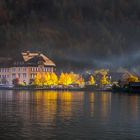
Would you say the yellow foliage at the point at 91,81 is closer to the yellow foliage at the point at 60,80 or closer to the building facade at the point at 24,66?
the yellow foliage at the point at 60,80

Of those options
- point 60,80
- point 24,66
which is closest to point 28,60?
point 24,66

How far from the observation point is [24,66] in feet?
320

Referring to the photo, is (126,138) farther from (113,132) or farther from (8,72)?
(8,72)

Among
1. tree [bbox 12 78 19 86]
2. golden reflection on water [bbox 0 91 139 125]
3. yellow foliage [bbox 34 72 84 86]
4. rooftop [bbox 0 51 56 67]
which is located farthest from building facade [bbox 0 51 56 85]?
golden reflection on water [bbox 0 91 139 125]

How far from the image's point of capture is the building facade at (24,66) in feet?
312

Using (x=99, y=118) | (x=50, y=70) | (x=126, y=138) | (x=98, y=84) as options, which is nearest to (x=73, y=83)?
(x=98, y=84)

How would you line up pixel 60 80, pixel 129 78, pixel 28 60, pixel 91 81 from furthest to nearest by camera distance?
pixel 28 60 → pixel 60 80 → pixel 91 81 → pixel 129 78

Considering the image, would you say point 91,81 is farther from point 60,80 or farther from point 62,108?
point 62,108

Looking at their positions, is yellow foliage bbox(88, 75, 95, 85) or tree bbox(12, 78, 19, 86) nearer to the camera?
yellow foliage bbox(88, 75, 95, 85)

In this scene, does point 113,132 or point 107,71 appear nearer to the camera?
point 113,132

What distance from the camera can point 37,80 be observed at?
86062 mm

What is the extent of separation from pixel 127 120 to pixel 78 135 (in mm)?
4357

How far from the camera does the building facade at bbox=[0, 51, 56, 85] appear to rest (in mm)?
95219

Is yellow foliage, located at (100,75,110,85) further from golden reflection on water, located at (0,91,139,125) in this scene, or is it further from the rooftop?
golden reflection on water, located at (0,91,139,125)
